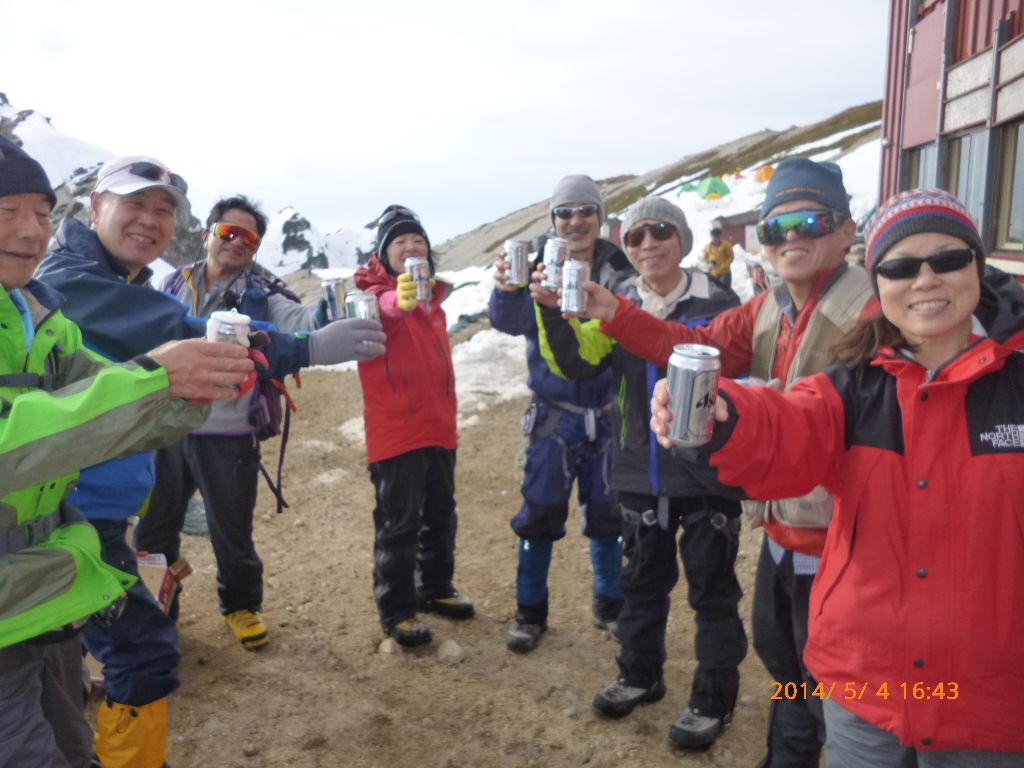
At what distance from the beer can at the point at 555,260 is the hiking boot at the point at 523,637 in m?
2.11

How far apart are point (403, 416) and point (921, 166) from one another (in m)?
10.7

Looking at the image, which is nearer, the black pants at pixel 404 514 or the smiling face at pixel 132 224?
the smiling face at pixel 132 224

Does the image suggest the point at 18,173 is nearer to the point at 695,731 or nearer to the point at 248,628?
the point at 248,628

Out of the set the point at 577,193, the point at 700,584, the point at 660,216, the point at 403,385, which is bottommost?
the point at 700,584

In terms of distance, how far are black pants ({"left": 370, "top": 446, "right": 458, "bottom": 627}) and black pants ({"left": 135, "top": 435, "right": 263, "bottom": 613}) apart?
0.72 metres

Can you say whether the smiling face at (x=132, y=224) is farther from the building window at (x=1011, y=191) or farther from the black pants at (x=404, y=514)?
the building window at (x=1011, y=191)

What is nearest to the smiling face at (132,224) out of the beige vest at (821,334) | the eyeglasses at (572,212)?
the eyeglasses at (572,212)

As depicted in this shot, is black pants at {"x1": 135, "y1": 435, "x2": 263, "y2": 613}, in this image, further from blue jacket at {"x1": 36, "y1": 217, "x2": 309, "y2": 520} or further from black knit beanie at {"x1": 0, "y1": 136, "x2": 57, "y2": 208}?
black knit beanie at {"x1": 0, "y1": 136, "x2": 57, "y2": 208}

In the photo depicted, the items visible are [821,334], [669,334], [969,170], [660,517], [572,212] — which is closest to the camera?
[821,334]

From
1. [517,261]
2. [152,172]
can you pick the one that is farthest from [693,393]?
[152,172]

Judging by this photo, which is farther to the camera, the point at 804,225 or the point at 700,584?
the point at 700,584

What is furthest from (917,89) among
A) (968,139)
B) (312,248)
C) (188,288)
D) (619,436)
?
(312,248)

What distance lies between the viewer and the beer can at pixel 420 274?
3.90 m

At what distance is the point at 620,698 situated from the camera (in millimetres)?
3467
